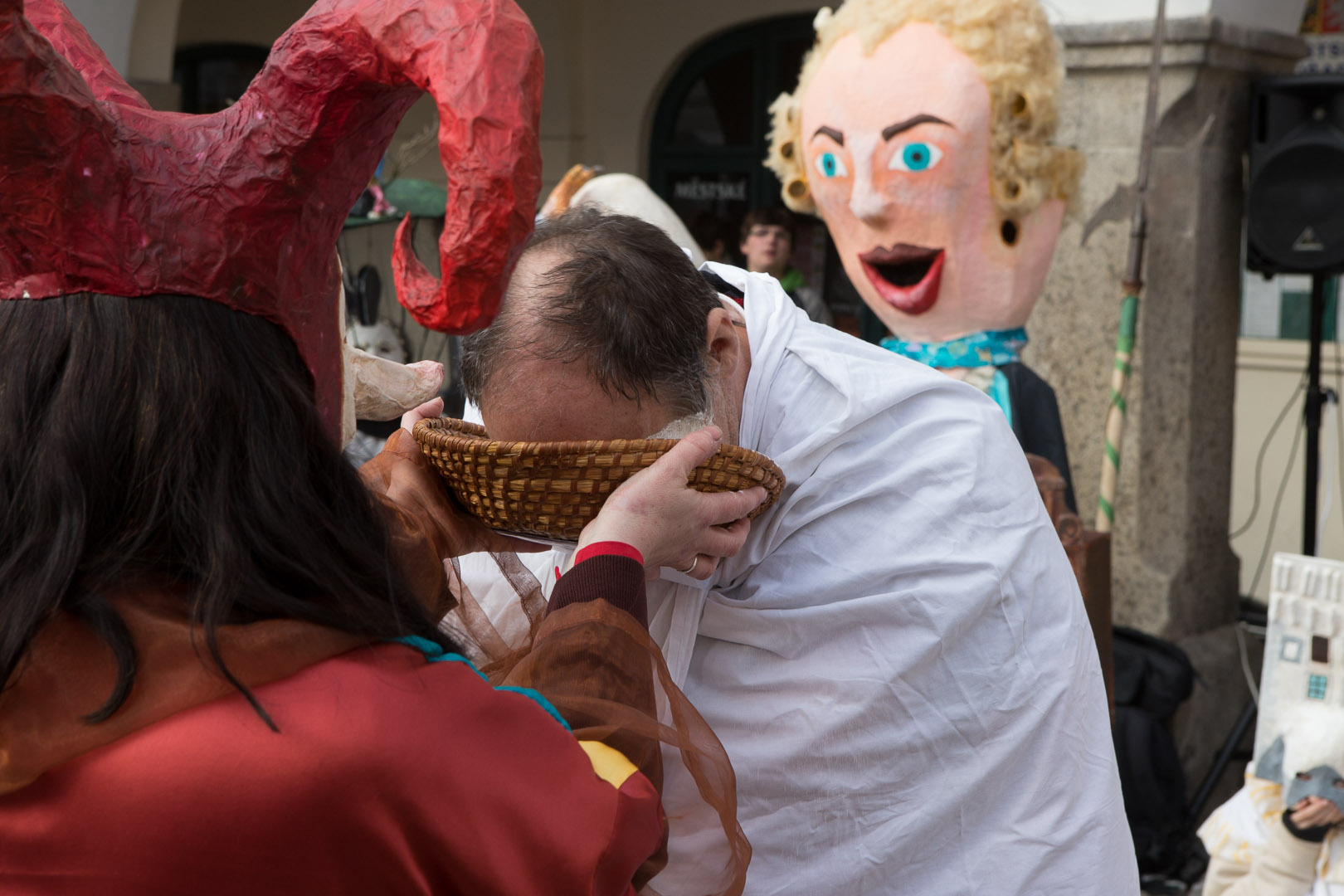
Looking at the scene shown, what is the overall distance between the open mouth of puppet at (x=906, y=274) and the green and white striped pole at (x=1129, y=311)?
0.81 m

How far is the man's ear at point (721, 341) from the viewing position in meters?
1.53

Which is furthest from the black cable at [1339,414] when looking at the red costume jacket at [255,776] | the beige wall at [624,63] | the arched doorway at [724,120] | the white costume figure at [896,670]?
the red costume jacket at [255,776]

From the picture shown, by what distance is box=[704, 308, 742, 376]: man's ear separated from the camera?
5.03ft

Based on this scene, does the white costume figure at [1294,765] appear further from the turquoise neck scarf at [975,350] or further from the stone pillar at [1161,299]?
the stone pillar at [1161,299]

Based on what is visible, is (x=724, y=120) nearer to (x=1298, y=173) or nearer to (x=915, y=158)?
(x=1298, y=173)

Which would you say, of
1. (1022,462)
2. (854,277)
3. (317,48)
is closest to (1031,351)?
(854,277)

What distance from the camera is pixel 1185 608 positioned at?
14.2 feet

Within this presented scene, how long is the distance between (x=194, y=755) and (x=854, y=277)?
9.99ft

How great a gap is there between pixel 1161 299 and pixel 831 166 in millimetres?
1388

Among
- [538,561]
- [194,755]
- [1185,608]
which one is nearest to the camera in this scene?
[194,755]

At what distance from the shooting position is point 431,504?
5.03 ft

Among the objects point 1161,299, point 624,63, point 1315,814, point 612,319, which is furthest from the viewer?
point 624,63

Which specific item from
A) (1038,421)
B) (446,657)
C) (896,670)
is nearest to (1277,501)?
(1038,421)

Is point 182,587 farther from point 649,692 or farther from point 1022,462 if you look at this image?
point 1022,462
